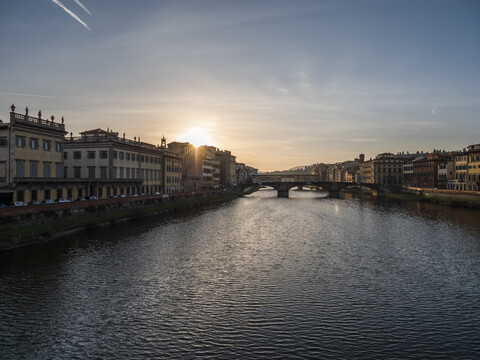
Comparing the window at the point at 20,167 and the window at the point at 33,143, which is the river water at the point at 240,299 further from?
the window at the point at 33,143

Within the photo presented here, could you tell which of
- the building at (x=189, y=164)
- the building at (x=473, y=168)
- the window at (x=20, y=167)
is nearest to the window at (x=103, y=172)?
the window at (x=20, y=167)

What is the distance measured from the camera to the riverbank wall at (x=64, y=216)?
1602 inches

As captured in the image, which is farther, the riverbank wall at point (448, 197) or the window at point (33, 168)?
the riverbank wall at point (448, 197)

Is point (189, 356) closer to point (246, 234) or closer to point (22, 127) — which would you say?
point (246, 234)

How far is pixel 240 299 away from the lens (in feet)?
83.8

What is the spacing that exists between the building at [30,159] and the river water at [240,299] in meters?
15.2

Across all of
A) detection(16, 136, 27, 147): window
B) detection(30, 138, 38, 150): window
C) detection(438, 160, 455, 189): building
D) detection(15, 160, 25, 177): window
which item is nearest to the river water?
detection(15, 160, 25, 177): window

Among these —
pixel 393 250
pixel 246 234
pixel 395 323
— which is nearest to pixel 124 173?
pixel 246 234

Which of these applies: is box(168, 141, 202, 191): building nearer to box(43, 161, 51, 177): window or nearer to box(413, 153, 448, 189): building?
box(43, 161, 51, 177): window

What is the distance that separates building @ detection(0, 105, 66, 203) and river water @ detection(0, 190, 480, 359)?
50.0ft

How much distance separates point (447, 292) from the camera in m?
26.8

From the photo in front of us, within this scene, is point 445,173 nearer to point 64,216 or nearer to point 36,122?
point 64,216

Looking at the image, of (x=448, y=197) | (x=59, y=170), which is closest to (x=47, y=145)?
(x=59, y=170)

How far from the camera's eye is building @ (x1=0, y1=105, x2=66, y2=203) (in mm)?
52375
